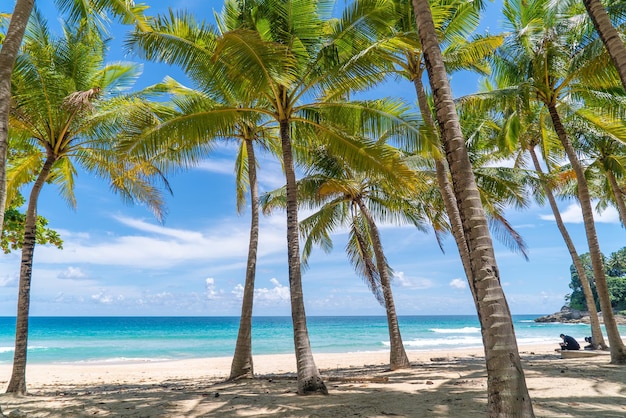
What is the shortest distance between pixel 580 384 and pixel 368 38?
23.8ft

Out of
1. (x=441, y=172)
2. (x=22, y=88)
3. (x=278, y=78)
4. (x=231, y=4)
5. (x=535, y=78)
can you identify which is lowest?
(x=441, y=172)

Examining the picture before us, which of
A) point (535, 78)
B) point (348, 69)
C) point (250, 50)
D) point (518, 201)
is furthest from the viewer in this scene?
point (518, 201)

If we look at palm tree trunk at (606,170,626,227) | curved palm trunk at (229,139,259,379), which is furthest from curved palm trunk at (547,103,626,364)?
curved palm trunk at (229,139,259,379)

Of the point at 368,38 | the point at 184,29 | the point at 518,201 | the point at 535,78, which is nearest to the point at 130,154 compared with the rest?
the point at 184,29

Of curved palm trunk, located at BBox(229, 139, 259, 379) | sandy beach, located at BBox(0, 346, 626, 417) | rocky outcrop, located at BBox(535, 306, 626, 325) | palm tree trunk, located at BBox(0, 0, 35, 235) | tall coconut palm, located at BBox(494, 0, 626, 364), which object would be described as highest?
tall coconut palm, located at BBox(494, 0, 626, 364)

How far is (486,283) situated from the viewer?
3.61 meters

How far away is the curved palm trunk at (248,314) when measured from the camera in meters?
9.41

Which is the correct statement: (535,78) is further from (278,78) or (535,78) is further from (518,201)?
(278,78)

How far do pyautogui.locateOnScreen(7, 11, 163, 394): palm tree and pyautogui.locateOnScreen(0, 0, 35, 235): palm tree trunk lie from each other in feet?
6.13

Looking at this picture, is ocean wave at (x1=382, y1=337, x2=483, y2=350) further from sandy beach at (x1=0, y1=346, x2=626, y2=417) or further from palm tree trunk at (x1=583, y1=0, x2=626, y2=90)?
palm tree trunk at (x1=583, y1=0, x2=626, y2=90)

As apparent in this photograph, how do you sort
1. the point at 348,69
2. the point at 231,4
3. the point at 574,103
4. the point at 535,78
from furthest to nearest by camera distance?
the point at 574,103 → the point at 535,78 → the point at 231,4 → the point at 348,69

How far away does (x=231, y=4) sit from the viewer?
8711mm

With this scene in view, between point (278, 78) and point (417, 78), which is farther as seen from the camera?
point (417, 78)

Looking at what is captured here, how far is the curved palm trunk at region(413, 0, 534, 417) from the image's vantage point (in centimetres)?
335
